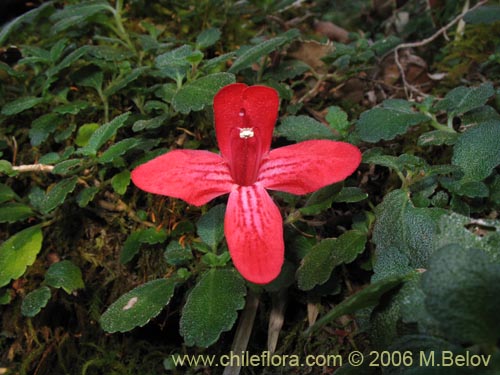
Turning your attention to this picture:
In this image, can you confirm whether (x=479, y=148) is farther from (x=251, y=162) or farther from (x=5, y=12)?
(x=5, y=12)

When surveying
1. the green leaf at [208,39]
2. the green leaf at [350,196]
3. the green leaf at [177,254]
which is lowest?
the green leaf at [177,254]

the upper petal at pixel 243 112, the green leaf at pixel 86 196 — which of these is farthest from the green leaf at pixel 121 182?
the upper petal at pixel 243 112

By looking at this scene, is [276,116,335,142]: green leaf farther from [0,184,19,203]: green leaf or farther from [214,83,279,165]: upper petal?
[0,184,19,203]: green leaf

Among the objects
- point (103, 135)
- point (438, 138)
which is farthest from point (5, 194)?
point (438, 138)

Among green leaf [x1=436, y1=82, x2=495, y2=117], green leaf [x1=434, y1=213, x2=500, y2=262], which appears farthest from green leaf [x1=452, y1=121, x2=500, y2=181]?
green leaf [x1=434, y1=213, x2=500, y2=262]

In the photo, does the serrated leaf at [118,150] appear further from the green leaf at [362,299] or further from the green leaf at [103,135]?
the green leaf at [362,299]

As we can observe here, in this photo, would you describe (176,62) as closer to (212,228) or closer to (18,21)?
(212,228)

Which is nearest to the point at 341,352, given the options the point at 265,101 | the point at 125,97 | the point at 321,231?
the point at 321,231
